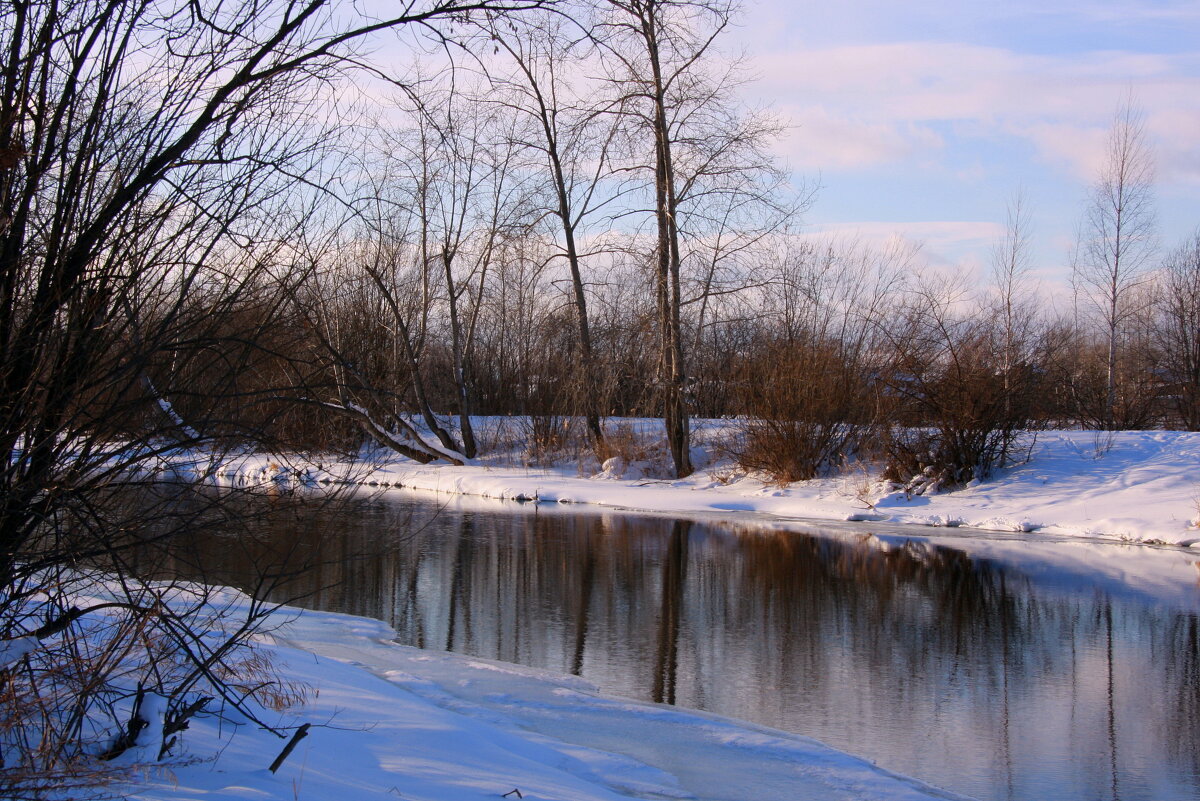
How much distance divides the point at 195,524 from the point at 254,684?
4.14ft

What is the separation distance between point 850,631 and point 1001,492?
39.0 feet

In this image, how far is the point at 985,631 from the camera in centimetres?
1114

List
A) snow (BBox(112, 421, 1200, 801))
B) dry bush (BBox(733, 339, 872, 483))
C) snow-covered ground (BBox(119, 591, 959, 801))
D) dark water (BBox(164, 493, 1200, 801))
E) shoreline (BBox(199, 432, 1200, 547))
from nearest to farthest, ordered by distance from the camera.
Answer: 1. snow-covered ground (BBox(119, 591, 959, 801))
2. snow (BBox(112, 421, 1200, 801))
3. dark water (BBox(164, 493, 1200, 801))
4. shoreline (BBox(199, 432, 1200, 547))
5. dry bush (BBox(733, 339, 872, 483))

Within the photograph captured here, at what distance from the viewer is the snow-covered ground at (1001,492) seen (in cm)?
1891

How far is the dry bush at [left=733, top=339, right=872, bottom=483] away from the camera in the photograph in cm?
2434

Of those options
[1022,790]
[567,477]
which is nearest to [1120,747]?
[1022,790]

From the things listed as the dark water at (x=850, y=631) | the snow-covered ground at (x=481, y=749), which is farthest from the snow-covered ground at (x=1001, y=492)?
the snow-covered ground at (x=481, y=749)

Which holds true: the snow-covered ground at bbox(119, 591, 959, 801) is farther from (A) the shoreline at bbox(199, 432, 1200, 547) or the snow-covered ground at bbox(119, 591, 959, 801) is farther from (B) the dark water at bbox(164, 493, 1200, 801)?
(A) the shoreline at bbox(199, 432, 1200, 547)

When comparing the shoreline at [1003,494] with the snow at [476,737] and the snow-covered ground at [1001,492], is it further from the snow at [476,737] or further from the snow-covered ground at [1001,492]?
the snow at [476,737]

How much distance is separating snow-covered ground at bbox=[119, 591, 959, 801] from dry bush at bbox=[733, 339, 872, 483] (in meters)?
16.7

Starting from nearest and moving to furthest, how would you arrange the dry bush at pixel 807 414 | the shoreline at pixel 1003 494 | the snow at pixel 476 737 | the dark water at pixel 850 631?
1. the snow at pixel 476 737
2. the dark water at pixel 850 631
3. the shoreline at pixel 1003 494
4. the dry bush at pixel 807 414

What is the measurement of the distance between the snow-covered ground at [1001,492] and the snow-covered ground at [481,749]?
31.2ft

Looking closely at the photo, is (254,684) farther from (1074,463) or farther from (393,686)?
(1074,463)

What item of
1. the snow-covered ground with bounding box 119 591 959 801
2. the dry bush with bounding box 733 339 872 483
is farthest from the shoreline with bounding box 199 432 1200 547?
the snow-covered ground with bounding box 119 591 959 801
